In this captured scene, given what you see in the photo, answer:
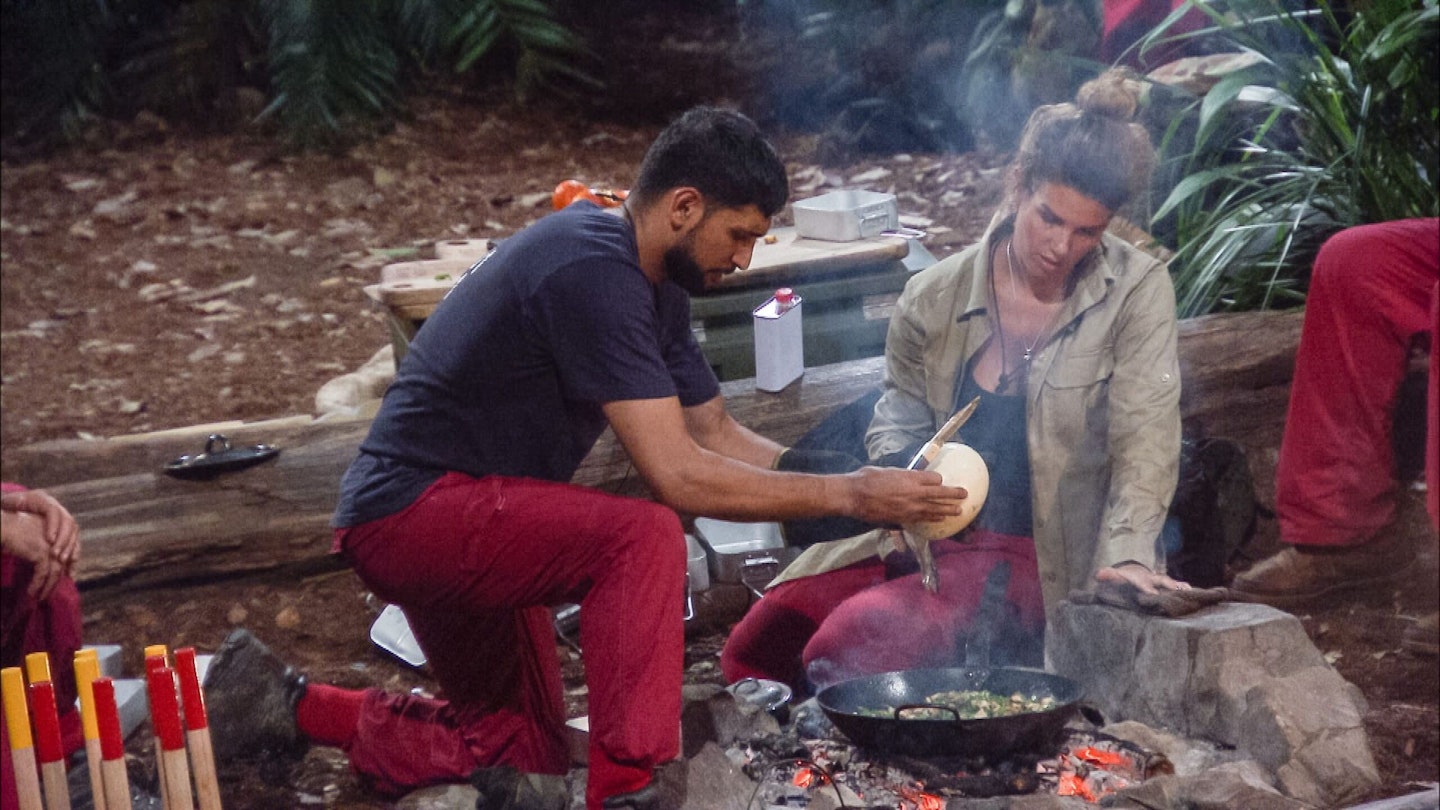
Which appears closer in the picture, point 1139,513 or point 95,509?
point 1139,513

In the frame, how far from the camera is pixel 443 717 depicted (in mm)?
3441

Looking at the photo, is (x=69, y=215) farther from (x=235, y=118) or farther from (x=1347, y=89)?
(x=1347, y=89)

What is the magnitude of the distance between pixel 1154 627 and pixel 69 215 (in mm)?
6614

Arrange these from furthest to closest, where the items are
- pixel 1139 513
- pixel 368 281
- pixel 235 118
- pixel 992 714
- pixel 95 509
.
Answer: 1. pixel 235 118
2. pixel 368 281
3. pixel 95 509
4. pixel 1139 513
5. pixel 992 714

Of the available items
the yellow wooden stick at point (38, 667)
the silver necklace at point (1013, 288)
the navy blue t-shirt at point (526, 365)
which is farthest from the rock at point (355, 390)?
the yellow wooden stick at point (38, 667)

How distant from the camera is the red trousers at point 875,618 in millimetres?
3660

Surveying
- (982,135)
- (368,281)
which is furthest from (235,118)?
(982,135)

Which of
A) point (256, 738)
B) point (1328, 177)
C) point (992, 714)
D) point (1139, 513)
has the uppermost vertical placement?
point (1328, 177)

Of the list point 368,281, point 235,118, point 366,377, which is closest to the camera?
point 366,377

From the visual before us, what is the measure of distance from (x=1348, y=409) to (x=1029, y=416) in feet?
3.32

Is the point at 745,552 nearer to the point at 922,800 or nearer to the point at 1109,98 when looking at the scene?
the point at 922,800

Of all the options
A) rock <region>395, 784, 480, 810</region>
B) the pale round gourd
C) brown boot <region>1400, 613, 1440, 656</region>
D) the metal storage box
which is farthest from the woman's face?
rock <region>395, 784, 480, 810</region>

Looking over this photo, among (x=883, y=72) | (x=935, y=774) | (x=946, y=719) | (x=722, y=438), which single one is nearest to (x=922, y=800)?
(x=935, y=774)

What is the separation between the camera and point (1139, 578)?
331cm
